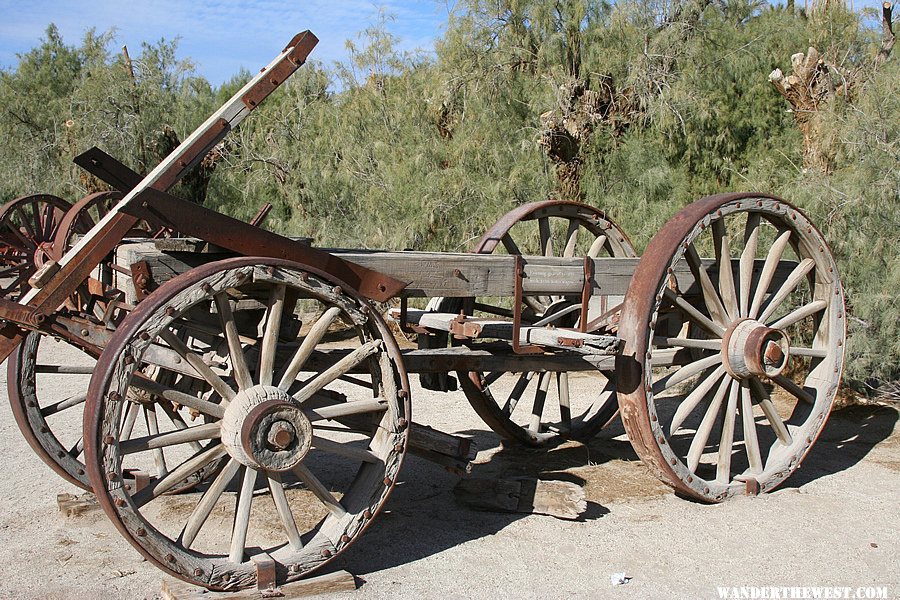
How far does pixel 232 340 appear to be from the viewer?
3.16m

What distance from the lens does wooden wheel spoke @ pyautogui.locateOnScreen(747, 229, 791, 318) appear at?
178 inches

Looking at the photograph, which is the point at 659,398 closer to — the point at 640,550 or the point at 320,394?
the point at 640,550

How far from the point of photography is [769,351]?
4.23 meters

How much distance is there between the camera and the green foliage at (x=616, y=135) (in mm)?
6770

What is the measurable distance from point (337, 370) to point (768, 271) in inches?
98.0

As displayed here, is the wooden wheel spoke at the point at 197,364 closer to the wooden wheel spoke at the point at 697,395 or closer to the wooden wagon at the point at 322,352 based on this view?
the wooden wagon at the point at 322,352

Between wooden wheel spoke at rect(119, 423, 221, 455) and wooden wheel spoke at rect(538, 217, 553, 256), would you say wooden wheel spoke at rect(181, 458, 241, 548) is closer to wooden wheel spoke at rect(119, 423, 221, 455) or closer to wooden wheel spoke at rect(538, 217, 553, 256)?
wooden wheel spoke at rect(119, 423, 221, 455)

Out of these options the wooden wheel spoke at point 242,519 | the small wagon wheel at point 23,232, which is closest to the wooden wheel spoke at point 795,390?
the wooden wheel spoke at point 242,519

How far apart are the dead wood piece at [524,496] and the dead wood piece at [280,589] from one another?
1096 millimetres

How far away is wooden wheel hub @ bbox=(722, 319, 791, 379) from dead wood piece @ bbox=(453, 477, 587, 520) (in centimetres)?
102

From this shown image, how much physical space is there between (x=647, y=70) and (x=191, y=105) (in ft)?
28.4

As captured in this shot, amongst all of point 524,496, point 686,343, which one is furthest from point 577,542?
point 686,343

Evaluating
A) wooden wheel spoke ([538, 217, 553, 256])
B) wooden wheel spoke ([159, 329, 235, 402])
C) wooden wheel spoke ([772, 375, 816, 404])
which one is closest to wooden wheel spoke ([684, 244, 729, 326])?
wooden wheel spoke ([772, 375, 816, 404])

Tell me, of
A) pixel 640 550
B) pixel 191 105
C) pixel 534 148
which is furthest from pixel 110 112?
pixel 640 550
